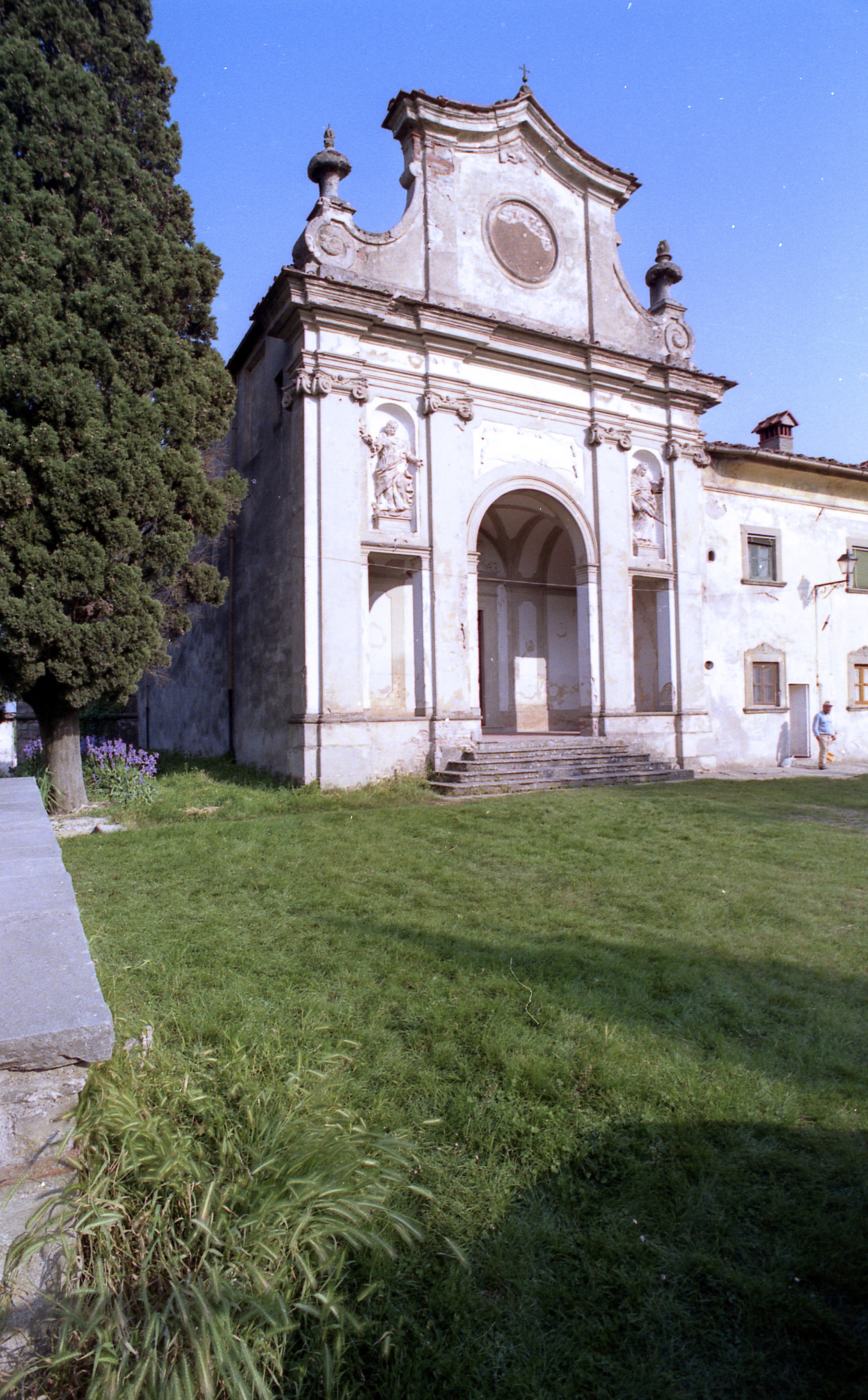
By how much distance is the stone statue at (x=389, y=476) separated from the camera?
36.7 feet

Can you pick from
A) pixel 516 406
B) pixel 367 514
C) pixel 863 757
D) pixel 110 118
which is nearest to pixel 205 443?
pixel 367 514

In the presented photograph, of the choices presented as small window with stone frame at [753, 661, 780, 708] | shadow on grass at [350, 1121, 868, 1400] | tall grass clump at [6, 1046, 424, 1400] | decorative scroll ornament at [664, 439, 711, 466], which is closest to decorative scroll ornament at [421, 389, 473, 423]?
decorative scroll ornament at [664, 439, 711, 466]

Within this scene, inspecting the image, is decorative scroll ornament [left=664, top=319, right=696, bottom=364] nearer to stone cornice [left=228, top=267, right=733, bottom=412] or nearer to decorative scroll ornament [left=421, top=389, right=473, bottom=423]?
stone cornice [left=228, top=267, right=733, bottom=412]

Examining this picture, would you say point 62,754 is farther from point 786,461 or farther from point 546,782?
point 786,461

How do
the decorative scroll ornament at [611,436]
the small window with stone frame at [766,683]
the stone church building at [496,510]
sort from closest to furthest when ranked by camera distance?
the stone church building at [496,510] → the decorative scroll ornament at [611,436] → the small window with stone frame at [766,683]

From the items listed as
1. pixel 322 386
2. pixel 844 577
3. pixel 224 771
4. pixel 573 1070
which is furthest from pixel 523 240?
pixel 573 1070

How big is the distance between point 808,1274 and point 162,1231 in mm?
1638

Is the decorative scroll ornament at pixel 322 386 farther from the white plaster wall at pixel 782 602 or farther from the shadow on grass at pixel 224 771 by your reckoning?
the white plaster wall at pixel 782 602

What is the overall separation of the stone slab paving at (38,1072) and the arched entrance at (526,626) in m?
14.3

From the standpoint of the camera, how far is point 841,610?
16828mm

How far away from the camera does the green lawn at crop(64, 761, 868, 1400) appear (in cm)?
176

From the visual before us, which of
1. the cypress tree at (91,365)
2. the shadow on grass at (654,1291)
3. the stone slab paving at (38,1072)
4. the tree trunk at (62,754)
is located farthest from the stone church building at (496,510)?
the stone slab paving at (38,1072)

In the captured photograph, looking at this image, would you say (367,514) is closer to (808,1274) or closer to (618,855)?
(618,855)

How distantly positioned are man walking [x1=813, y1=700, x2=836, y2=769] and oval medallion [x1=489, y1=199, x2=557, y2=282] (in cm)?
1003
